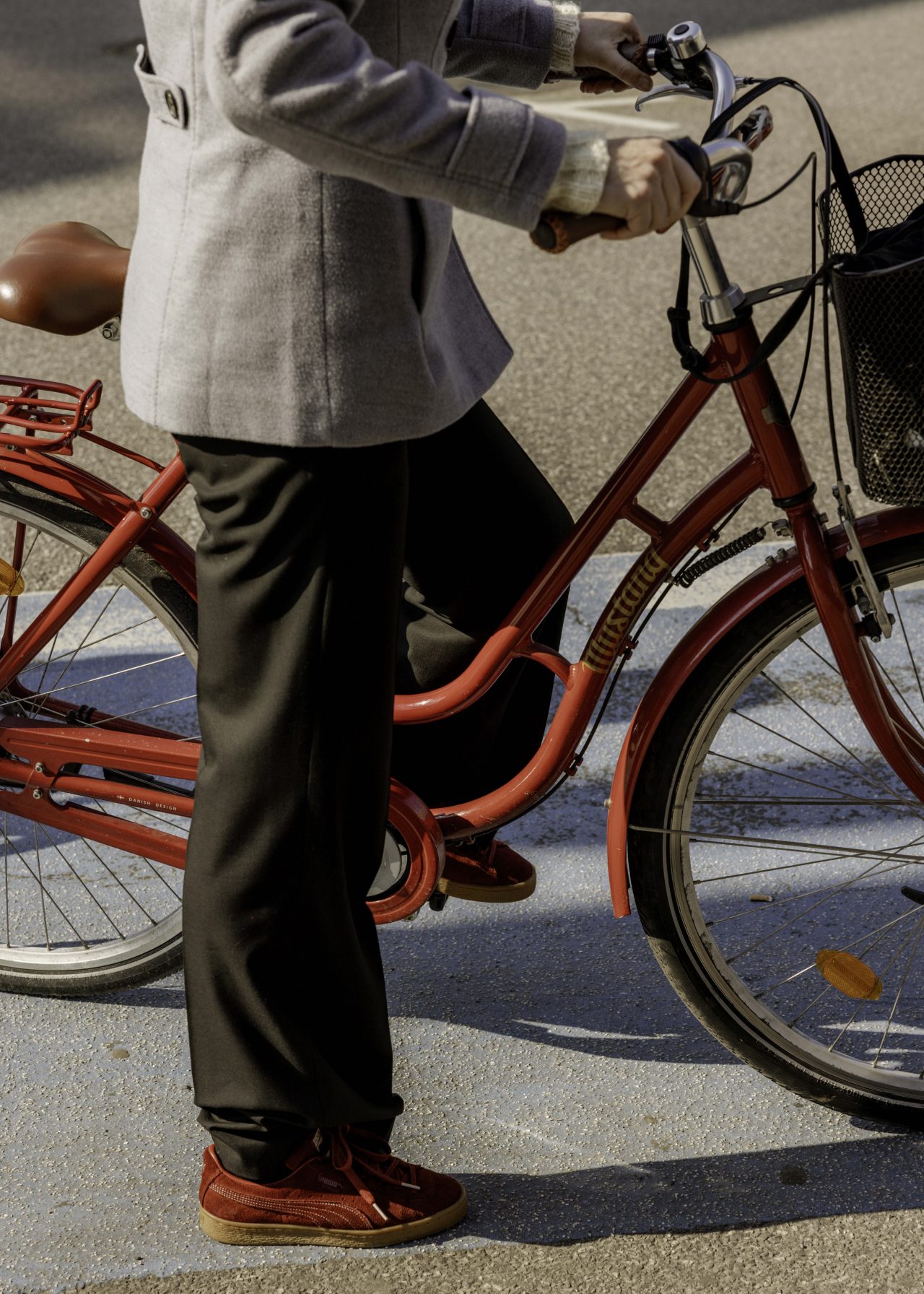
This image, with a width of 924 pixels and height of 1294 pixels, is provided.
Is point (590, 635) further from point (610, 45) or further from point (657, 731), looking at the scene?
point (610, 45)

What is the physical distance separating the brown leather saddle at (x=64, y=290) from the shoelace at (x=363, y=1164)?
1.14 meters

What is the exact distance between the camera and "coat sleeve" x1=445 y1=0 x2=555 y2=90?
1.86 m

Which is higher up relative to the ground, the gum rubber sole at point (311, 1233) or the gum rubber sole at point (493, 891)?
the gum rubber sole at point (493, 891)

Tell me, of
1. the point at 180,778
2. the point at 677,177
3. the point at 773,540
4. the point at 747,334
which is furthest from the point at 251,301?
the point at 773,540

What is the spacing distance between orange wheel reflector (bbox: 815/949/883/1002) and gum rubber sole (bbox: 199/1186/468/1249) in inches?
25.9

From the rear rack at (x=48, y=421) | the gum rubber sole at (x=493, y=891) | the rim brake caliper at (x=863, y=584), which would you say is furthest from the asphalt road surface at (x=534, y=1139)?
the rear rack at (x=48, y=421)

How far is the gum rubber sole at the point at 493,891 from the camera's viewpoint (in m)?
2.17

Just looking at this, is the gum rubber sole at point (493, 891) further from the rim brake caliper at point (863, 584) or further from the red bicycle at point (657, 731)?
the rim brake caliper at point (863, 584)

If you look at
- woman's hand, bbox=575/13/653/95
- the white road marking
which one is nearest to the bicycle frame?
woman's hand, bbox=575/13/653/95

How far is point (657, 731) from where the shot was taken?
188cm

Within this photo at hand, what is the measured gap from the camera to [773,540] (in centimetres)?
380

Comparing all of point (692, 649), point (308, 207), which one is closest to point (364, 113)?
point (308, 207)

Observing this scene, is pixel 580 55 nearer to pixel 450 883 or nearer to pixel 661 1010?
pixel 450 883

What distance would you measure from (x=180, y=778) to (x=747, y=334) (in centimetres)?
102
